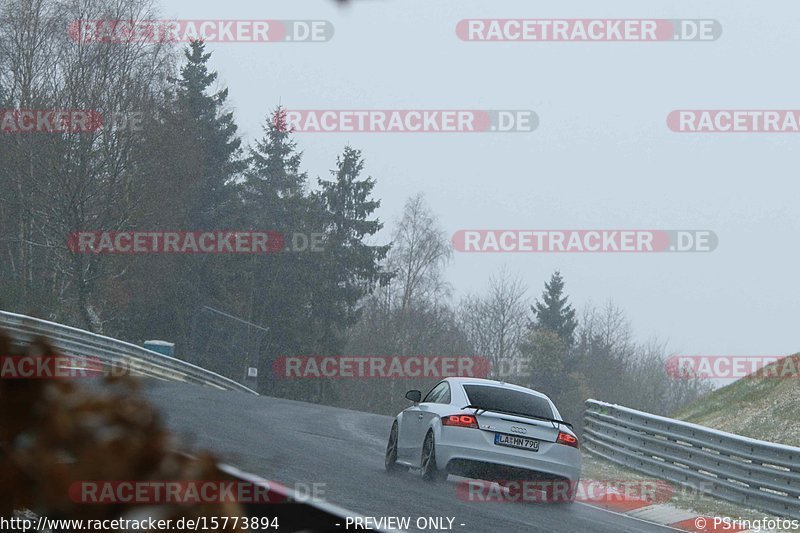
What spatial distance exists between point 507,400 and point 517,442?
35.6 inches

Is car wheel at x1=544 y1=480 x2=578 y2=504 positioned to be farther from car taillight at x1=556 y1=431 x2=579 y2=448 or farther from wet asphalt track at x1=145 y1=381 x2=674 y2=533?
car taillight at x1=556 y1=431 x2=579 y2=448

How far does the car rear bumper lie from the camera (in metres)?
12.3

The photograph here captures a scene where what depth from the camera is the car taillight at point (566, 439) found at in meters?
12.4

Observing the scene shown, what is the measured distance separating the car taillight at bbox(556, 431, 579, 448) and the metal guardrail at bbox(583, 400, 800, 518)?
2.65 metres

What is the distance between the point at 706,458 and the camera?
15.2 metres

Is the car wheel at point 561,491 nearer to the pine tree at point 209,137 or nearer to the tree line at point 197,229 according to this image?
the tree line at point 197,229

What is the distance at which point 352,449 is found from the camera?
51.2 ft

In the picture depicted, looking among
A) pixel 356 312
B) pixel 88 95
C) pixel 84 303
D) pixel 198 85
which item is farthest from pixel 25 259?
pixel 356 312

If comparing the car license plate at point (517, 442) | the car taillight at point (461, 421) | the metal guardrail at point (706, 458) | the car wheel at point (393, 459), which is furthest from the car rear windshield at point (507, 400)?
the metal guardrail at point (706, 458)

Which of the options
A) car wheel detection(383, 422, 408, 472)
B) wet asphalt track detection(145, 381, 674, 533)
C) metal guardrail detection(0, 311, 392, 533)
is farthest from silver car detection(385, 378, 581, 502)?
metal guardrail detection(0, 311, 392, 533)

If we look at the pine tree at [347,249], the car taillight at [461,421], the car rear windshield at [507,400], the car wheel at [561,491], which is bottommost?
the car wheel at [561,491]

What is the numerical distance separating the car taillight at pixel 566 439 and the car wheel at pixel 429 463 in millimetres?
1343

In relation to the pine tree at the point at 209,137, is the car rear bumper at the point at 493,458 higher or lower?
lower

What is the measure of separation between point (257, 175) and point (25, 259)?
66.8 ft
